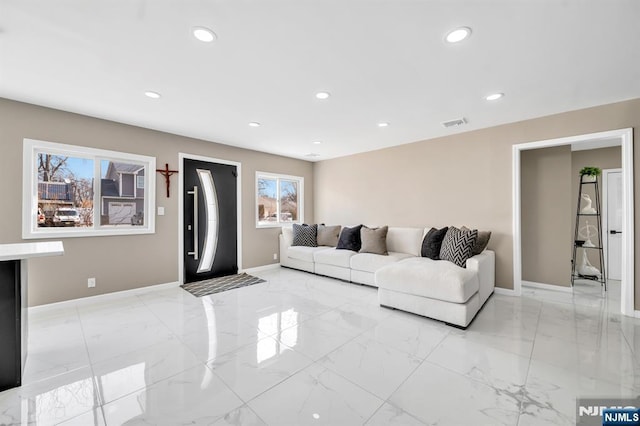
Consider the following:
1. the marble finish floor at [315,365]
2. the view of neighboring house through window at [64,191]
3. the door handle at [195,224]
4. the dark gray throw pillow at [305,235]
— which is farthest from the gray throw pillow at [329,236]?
the view of neighboring house through window at [64,191]

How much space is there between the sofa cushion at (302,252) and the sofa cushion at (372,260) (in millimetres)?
777

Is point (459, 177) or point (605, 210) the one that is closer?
point (459, 177)

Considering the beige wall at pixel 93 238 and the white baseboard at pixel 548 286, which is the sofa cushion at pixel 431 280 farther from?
the beige wall at pixel 93 238

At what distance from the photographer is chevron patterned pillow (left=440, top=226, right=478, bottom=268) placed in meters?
3.29

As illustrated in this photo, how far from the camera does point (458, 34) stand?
6.21ft

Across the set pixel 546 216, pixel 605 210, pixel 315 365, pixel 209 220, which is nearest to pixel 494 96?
pixel 546 216

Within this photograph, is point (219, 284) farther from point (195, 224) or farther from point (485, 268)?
point (485, 268)

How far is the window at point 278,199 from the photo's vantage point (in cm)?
555

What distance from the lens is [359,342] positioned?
2385 mm

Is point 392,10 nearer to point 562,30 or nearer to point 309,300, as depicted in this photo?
point 562,30

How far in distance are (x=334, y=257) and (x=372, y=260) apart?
0.72 metres

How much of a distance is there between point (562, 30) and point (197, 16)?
8.25ft

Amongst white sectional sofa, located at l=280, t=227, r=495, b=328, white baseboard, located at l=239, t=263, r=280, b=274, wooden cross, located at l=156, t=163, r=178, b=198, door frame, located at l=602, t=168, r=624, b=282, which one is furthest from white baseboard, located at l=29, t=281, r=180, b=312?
door frame, located at l=602, t=168, r=624, b=282

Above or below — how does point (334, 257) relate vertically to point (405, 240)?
below
